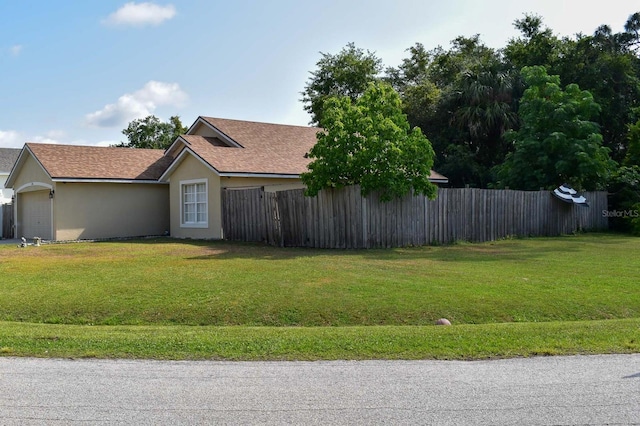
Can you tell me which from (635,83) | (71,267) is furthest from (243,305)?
(635,83)

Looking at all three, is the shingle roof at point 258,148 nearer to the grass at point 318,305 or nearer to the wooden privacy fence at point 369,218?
the wooden privacy fence at point 369,218

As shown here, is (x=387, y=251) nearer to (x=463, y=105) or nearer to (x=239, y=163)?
(x=239, y=163)

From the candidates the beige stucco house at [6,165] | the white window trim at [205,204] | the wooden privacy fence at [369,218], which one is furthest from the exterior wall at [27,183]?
the beige stucco house at [6,165]

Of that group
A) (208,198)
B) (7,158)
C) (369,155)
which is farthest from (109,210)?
(7,158)

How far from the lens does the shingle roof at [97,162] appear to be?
2355 cm

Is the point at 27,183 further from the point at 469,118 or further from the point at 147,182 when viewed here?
the point at 469,118

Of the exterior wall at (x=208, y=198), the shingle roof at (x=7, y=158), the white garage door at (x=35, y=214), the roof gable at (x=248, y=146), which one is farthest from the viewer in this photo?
the shingle roof at (x=7, y=158)

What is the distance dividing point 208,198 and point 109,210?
497 cm

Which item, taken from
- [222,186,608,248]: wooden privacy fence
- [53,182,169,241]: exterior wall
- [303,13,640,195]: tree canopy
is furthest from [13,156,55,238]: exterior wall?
[303,13,640,195]: tree canopy

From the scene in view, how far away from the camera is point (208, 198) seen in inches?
888

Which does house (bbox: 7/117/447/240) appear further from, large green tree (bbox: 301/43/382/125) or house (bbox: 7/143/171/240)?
large green tree (bbox: 301/43/382/125)

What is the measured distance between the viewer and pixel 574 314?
945cm

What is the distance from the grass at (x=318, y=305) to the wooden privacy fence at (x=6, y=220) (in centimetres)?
1325

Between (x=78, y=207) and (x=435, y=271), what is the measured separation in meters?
16.3
